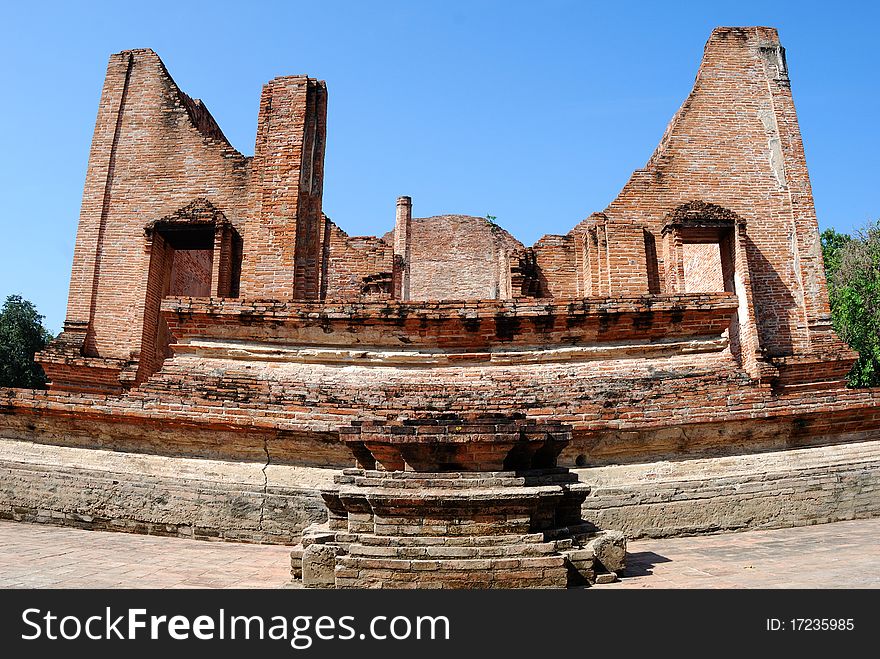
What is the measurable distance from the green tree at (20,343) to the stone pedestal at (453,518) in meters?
21.8

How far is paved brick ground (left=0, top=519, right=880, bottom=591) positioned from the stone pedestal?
34 cm

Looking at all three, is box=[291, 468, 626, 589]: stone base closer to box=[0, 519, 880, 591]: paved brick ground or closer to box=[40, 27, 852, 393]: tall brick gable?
box=[0, 519, 880, 591]: paved brick ground

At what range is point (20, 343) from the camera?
22703mm

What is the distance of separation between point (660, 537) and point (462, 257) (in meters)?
20.7

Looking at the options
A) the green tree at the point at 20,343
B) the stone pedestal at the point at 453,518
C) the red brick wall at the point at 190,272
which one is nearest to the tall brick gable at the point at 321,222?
the red brick wall at the point at 190,272

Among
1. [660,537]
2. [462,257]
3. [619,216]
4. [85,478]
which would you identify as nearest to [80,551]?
[85,478]

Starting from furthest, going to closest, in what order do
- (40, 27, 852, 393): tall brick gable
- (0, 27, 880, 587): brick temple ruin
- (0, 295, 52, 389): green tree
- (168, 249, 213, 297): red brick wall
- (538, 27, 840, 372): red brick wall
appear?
(0, 295, 52, 389): green tree
(168, 249, 213, 297): red brick wall
(538, 27, 840, 372): red brick wall
(40, 27, 852, 393): tall brick gable
(0, 27, 880, 587): brick temple ruin

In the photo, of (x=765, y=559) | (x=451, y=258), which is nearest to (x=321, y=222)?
(x=765, y=559)

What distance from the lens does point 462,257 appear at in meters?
25.7

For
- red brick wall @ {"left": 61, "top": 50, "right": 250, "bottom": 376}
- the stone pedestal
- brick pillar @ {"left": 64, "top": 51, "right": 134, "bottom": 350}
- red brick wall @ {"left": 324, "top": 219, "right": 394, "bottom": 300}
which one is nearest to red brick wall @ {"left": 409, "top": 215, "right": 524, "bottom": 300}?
red brick wall @ {"left": 324, "top": 219, "right": 394, "bottom": 300}

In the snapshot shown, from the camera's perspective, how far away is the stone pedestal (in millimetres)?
3602

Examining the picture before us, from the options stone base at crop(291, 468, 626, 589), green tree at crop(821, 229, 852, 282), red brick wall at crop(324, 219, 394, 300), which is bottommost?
stone base at crop(291, 468, 626, 589)
